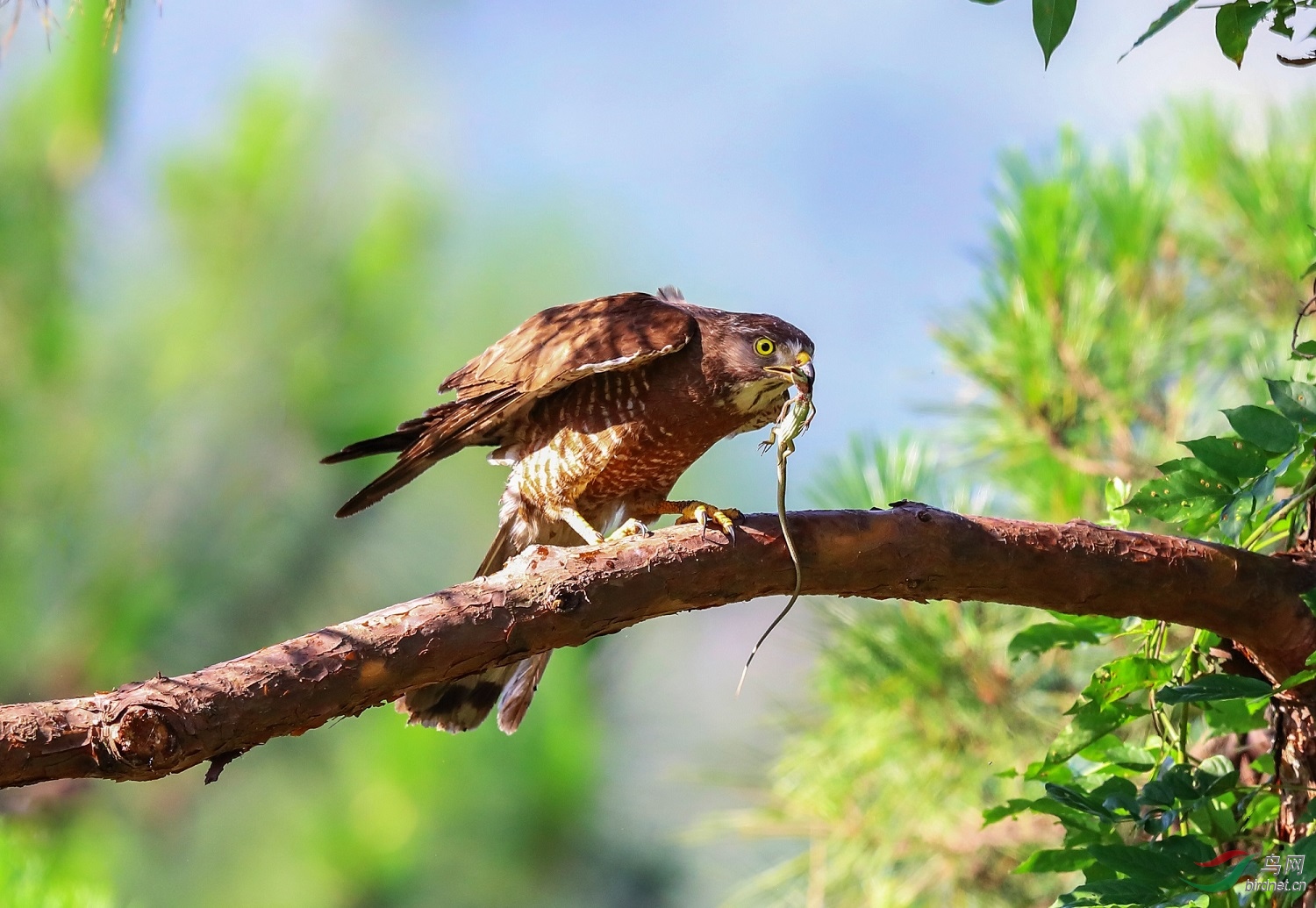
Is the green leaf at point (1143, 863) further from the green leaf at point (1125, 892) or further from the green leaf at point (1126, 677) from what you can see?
the green leaf at point (1126, 677)

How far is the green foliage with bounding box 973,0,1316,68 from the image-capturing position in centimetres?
109

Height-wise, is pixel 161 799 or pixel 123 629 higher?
pixel 123 629

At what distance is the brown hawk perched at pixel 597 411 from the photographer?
2271mm

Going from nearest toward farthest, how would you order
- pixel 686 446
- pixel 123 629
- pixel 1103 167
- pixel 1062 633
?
1. pixel 1062 633
2. pixel 686 446
3. pixel 1103 167
4. pixel 123 629

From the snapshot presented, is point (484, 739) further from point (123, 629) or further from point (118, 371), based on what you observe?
point (118, 371)

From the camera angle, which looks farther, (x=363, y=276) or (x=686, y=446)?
(x=363, y=276)

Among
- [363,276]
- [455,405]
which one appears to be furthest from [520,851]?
[455,405]

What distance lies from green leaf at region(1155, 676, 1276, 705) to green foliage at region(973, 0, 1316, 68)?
0.75m

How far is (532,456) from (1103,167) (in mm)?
2490

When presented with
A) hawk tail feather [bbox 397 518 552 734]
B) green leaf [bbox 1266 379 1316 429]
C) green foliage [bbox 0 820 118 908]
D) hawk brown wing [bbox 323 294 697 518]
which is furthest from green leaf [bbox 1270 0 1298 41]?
green foliage [bbox 0 820 118 908]

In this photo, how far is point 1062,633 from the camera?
170 centimetres

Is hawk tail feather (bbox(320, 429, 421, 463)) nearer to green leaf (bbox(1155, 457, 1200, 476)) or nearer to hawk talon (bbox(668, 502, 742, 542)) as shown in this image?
hawk talon (bbox(668, 502, 742, 542))

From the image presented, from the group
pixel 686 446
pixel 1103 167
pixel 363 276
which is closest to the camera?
pixel 686 446

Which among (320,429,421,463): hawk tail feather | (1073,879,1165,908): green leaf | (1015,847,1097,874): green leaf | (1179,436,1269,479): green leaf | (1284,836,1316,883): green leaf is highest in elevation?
(1179,436,1269,479): green leaf
